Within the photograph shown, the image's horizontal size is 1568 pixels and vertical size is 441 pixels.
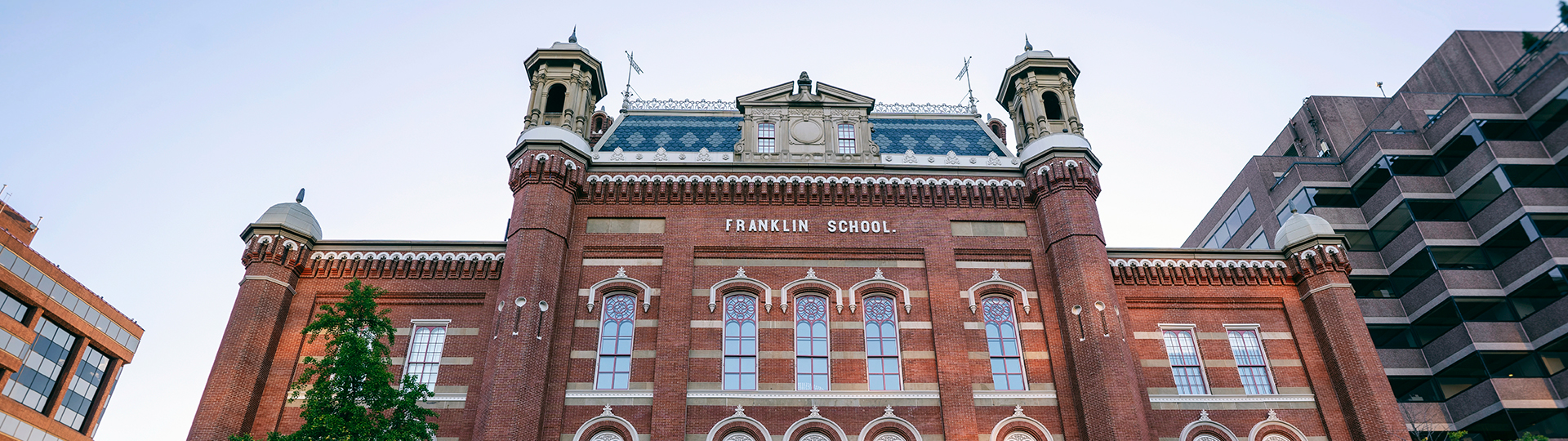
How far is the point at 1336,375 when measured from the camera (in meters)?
25.0

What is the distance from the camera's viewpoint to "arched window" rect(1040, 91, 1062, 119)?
30.5 metres

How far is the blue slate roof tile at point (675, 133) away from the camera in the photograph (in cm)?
3002

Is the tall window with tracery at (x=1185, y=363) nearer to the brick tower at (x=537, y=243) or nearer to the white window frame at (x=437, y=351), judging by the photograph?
the brick tower at (x=537, y=243)

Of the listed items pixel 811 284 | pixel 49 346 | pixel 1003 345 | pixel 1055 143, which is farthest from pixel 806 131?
pixel 49 346

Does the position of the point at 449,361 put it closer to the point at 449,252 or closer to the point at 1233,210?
the point at 449,252

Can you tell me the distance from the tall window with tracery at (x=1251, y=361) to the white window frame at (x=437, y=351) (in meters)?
22.9

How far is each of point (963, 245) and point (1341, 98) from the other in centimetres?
3445

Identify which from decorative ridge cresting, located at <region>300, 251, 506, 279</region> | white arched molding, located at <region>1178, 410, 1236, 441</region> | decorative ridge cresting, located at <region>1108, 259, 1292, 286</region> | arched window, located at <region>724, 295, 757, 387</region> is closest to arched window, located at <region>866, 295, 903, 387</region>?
arched window, located at <region>724, 295, 757, 387</region>

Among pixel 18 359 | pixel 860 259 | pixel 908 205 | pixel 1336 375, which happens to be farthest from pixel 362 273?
pixel 18 359

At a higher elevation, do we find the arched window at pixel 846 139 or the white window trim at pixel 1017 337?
the arched window at pixel 846 139

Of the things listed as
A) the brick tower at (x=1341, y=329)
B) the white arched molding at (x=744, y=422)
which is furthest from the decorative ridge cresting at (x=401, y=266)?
the brick tower at (x=1341, y=329)

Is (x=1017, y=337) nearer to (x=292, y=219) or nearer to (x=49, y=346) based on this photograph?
(x=292, y=219)

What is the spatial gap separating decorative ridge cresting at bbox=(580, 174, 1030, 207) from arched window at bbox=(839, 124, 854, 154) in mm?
1847

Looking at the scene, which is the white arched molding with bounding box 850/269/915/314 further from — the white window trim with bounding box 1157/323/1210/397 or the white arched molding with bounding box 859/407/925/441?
the white window trim with bounding box 1157/323/1210/397
